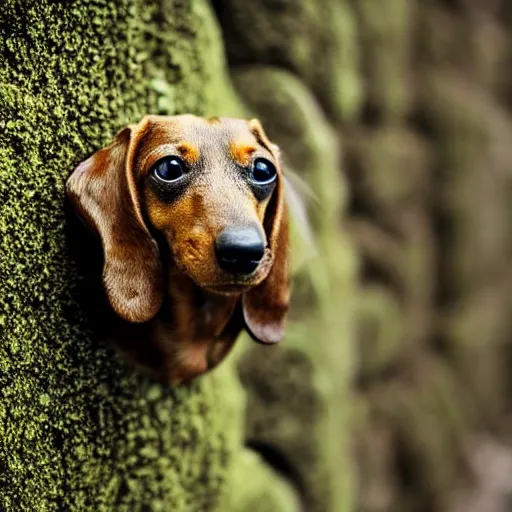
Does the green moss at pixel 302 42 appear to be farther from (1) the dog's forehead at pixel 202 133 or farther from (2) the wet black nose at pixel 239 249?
(2) the wet black nose at pixel 239 249

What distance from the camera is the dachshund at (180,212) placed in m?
0.79

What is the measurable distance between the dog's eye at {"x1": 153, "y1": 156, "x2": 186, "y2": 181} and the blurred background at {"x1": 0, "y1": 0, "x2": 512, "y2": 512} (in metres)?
0.14

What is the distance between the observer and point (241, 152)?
0.85 m

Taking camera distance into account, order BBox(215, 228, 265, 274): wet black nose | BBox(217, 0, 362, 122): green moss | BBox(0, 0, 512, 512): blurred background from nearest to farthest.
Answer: BBox(215, 228, 265, 274): wet black nose < BBox(0, 0, 512, 512): blurred background < BBox(217, 0, 362, 122): green moss

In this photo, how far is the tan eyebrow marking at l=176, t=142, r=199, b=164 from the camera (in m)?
0.82

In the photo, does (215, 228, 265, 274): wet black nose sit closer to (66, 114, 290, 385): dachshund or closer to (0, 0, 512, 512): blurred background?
(66, 114, 290, 385): dachshund

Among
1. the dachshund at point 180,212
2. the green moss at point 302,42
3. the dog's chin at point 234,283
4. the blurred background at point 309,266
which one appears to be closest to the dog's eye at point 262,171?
the dachshund at point 180,212

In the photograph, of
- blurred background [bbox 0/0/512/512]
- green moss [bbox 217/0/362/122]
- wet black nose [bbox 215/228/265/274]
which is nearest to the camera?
wet black nose [bbox 215/228/265/274]

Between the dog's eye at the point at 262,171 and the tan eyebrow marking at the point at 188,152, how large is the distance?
0.22 feet

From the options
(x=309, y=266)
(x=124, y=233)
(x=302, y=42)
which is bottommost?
(x=309, y=266)

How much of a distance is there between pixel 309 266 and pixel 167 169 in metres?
0.69

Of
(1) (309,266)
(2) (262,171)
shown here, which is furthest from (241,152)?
(1) (309,266)

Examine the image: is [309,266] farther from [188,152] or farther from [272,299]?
[188,152]

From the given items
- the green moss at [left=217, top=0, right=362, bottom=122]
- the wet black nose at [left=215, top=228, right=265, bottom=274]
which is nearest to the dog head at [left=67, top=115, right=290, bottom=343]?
the wet black nose at [left=215, top=228, right=265, bottom=274]
